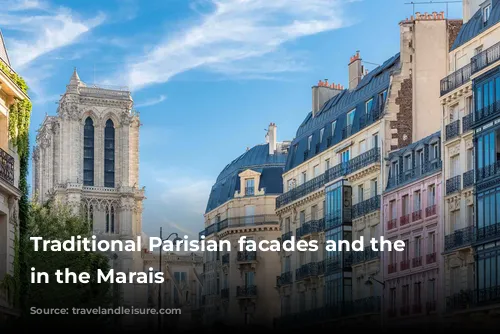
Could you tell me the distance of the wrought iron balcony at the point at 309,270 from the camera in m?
74.2

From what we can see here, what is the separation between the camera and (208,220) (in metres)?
101

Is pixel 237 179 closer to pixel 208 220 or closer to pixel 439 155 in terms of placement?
pixel 208 220

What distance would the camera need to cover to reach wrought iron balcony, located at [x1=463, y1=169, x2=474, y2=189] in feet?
185

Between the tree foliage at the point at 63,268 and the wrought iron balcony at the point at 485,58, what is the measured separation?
59.7 ft

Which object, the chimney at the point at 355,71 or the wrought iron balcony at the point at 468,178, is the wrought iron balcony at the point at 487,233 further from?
the chimney at the point at 355,71

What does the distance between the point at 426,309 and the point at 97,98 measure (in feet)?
372

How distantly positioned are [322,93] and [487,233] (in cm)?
2876

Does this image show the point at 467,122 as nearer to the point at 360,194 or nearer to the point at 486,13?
the point at 486,13

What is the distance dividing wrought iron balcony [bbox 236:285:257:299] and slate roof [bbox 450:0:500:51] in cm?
3317

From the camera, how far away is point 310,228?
248 ft

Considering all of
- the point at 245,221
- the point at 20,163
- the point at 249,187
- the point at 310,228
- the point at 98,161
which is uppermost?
the point at 98,161

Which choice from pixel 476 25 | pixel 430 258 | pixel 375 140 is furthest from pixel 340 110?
pixel 476 25

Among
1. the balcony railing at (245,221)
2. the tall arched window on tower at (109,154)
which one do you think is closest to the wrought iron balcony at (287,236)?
the balcony railing at (245,221)

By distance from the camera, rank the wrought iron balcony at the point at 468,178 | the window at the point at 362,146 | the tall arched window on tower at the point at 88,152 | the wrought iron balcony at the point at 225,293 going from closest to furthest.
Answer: the wrought iron balcony at the point at 468,178 → the window at the point at 362,146 → the wrought iron balcony at the point at 225,293 → the tall arched window on tower at the point at 88,152
